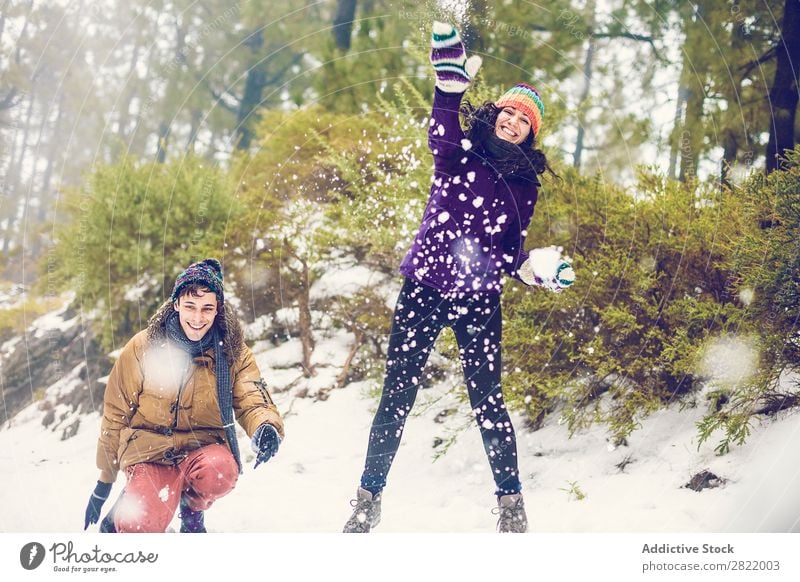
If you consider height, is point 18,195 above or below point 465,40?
above

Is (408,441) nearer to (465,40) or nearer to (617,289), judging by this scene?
(617,289)

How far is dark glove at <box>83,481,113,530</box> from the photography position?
1.83m

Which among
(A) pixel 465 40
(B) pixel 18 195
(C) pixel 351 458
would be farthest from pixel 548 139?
(B) pixel 18 195

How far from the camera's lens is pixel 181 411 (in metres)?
1.80

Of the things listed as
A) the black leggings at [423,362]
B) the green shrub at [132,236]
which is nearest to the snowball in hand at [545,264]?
the black leggings at [423,362]

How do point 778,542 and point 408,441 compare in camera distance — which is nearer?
point 778,542

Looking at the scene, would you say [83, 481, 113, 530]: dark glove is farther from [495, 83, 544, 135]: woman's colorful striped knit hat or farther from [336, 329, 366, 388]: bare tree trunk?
[495, 83, 544, 135]: woman's colorful striped knit hat

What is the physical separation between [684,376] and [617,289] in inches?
13.5

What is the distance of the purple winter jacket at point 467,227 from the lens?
1787mm

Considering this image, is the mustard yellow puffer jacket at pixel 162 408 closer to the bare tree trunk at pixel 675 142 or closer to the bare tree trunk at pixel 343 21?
the bare tree trunk at pixel 675 142

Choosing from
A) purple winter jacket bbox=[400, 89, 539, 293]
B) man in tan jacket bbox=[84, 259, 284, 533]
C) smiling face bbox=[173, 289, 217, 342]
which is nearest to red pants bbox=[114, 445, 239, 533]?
man in tan jacket bbox=[84, 259, 284, 533]

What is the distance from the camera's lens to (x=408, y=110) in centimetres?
235

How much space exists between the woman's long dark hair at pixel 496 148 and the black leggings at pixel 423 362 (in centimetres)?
35

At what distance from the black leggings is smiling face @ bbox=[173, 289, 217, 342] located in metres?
0.51
